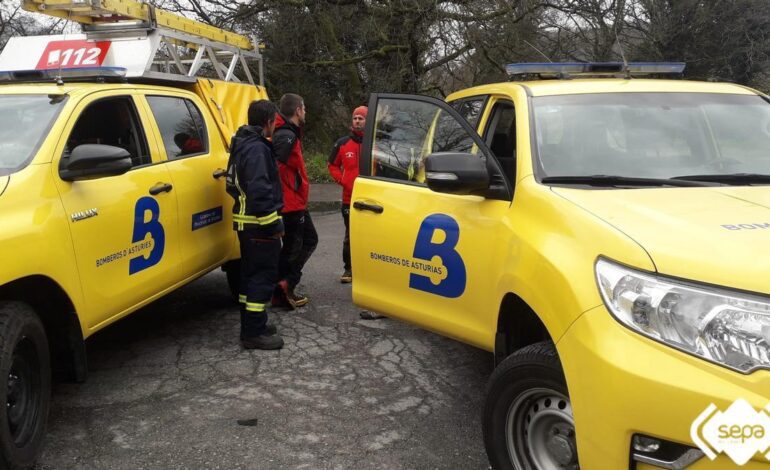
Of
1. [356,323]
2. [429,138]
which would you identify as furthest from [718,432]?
[356,323]

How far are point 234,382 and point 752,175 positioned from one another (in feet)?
10.2

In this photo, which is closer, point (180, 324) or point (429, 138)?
point (429, 138)

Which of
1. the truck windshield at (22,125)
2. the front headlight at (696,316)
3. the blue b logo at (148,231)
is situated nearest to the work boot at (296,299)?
the blue b logo at (148,231)

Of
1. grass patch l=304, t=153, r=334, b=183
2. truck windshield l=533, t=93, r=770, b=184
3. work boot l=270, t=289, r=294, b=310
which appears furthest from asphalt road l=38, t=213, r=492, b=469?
grass patch l=304, t=153, r=334, b=183

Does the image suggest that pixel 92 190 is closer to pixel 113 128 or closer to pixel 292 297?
pixel 113 128

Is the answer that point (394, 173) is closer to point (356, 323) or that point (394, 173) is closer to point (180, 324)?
point (356, 323)

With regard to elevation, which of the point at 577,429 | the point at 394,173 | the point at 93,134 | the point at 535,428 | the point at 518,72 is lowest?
the point at 535,428

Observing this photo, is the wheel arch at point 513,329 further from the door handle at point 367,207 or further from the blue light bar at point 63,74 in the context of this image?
the blue light bar at point 63,74

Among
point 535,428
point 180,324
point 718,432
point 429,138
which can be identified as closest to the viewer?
point 718,432

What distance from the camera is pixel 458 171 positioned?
2885 mm

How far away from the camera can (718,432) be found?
5.73 feet

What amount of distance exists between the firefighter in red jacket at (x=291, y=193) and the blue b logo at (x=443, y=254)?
6.82 feet

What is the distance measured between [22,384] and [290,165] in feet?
9.24

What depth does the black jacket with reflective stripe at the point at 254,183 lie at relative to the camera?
4234 millimetres
